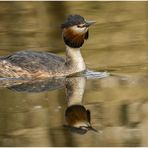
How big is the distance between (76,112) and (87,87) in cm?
168

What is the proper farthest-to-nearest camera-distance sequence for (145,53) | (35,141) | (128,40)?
1. (128,40)
2. (145,53)
3. (35,141)

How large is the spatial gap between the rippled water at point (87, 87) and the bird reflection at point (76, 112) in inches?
0.7

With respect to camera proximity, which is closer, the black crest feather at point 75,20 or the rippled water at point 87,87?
the rippled water at point 87,87

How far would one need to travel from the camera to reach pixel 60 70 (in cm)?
1431

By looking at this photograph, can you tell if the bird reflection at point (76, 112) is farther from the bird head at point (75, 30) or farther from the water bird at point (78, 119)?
the bird head at point (75, 30)

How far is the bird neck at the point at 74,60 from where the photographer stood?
47.5 feet

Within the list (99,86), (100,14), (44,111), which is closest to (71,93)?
(99,86)

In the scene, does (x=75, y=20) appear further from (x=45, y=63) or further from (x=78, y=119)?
(x=78, y=119)

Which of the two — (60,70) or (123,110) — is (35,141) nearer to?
(123,110)

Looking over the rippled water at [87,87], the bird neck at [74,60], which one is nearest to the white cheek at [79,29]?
the bird neck at [74,60]

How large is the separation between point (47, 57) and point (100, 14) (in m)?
7.11

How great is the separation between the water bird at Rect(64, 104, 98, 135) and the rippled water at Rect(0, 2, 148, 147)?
3 cm

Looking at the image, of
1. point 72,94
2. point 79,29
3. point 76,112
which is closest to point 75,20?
point 79,29

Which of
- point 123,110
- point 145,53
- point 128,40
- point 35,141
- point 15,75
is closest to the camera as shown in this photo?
point 35,141
